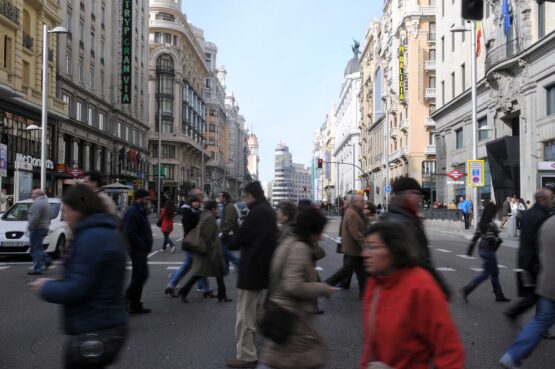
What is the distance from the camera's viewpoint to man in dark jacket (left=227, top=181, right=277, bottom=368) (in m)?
5.32

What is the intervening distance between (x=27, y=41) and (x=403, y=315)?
34.7 metres

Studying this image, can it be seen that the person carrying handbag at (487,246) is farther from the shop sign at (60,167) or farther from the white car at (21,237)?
the shop sign at (60,167)

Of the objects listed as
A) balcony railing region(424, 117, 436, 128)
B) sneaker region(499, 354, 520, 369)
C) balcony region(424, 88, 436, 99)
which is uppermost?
balcony region(424, 88, 436, 99)

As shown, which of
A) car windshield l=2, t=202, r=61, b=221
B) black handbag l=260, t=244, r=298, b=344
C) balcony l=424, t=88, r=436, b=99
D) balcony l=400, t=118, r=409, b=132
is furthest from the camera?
balcony l=400, t=118, r=409, b=132

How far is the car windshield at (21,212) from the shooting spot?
51.6 feet

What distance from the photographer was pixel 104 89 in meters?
50.2

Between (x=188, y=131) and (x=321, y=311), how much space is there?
7894cm

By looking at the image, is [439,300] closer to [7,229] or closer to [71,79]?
[7,229]

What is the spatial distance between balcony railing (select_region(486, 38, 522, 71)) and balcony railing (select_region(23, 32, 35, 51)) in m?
25.8


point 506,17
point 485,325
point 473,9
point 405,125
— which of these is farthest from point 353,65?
point 485,325

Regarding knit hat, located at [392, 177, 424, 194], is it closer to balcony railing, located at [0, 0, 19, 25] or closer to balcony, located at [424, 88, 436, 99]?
balcony railing, located at [0, 0, 19, 25]

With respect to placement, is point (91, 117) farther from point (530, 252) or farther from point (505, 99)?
point (530, 252)

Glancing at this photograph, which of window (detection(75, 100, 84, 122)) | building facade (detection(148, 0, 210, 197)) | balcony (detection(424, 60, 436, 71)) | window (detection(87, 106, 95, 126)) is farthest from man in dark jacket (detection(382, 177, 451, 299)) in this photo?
building facade (detection(148, 0, 210, 197))

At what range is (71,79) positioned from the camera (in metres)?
41.8
